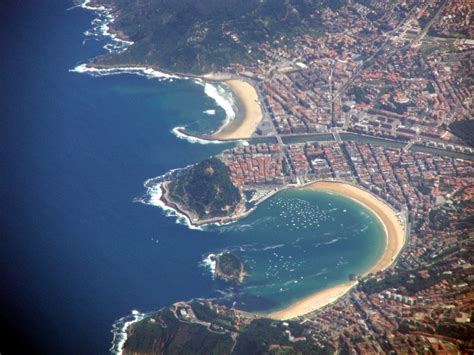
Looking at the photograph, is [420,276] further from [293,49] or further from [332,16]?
[332,16]

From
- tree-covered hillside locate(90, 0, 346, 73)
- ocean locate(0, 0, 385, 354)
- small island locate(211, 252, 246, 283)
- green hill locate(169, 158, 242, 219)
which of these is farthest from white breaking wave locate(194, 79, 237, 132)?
small island locate(211, 252, 246, 283)

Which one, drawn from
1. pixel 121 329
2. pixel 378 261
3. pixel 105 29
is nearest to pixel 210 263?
pixel 121 329

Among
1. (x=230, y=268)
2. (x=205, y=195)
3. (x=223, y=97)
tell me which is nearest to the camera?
(x=230, y=268)

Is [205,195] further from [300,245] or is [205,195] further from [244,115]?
[244,115]

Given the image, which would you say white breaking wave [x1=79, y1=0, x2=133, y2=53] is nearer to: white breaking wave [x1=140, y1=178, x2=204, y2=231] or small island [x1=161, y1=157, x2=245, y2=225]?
white breaking wave [x1=140, y1=178, x2=204, y2=231]

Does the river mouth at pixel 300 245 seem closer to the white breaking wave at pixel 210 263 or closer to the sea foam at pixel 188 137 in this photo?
the white breaking wave at pixel 210 263

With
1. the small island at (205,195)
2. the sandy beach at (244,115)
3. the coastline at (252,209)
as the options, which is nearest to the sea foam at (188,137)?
the coastline at (252,209)

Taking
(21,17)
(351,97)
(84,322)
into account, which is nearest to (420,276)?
(84,322)
